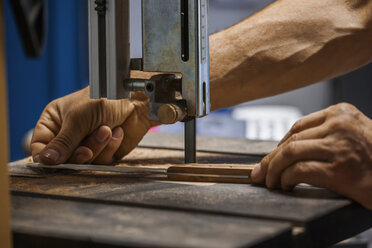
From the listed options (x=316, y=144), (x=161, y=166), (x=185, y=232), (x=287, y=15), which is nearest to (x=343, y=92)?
(x=287, y=15)

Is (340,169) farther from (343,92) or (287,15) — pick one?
(343,92)

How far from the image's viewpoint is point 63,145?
5.28 ft

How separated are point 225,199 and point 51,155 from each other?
567 millimetres

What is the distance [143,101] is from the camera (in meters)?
1.81

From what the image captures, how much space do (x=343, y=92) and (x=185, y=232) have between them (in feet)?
11.4

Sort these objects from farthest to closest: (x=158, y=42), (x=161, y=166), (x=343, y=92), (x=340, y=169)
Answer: (x=343, y=92) → (x=161, y=166) → (x=158, y=42) → (x=340, y=169)

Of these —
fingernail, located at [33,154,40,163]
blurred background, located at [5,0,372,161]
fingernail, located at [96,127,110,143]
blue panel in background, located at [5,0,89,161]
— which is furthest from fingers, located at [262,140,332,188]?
blue panel in background, located at [5,0,89,161]

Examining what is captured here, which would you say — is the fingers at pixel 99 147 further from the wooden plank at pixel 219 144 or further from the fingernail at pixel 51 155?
the wooden plank at pixel 219 144

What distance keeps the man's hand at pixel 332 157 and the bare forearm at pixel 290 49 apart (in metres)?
0.55

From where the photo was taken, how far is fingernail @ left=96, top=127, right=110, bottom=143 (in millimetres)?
1676

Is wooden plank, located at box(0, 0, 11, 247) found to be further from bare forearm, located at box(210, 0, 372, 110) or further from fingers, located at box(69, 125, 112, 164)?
bare forearm, located at box(210, 0, 372, 110)

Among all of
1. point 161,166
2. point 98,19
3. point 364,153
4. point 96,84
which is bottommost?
point 161,166

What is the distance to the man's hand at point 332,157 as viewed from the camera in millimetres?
1214

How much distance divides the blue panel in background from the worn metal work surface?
278 cm
